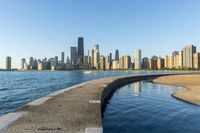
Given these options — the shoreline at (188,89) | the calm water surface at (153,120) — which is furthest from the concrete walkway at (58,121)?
the shoreline at (188,89)

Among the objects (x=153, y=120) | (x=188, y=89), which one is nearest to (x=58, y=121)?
(x=153, y=120)

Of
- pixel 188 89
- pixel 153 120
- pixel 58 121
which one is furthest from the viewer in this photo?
pixel 188 89

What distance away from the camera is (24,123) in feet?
33.2

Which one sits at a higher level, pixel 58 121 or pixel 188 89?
pixel 58 121

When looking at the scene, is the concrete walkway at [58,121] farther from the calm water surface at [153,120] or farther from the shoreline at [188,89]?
the shoreline at [188,89]

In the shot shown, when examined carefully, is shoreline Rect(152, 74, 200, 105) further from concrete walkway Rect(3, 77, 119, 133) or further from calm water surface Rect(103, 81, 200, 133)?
concrete walkway Rect(3, 77, 119, 133)

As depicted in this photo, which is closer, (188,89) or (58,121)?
(58,121)

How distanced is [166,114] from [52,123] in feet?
32.3

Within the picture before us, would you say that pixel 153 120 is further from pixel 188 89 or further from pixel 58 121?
pixel 188 89

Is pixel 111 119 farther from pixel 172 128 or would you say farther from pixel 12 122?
pixel 12 122

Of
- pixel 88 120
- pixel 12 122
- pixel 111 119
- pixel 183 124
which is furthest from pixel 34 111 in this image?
pixel 183 124

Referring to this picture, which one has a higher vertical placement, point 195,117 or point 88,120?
point 88,120

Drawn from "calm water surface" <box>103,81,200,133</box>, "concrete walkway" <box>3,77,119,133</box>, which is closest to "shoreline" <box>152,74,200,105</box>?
"calm water surface" <box>103,81,200,133</box>

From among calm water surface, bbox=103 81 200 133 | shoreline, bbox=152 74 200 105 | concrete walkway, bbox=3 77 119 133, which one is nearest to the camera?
concrete walkway, bbox=3 77 119 133
